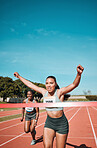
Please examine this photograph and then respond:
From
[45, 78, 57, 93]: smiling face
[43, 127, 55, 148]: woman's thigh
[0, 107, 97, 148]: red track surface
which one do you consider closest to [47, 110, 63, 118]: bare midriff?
[43, 127, 55, 148]: woman's thigh

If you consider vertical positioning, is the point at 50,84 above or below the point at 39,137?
above

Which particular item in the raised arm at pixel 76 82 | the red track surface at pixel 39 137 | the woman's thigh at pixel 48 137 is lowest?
the red track surface at pixel 39 137

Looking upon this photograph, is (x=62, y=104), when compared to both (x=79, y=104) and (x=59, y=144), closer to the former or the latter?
(x=79, y=104)

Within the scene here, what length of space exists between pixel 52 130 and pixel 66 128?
0.86 feet

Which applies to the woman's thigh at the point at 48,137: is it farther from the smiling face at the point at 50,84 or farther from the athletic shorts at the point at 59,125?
the smiling face at the point at 50,84

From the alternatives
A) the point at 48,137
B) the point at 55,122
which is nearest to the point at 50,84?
the point at 55,122

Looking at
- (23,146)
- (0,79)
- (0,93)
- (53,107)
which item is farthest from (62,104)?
(0,79)

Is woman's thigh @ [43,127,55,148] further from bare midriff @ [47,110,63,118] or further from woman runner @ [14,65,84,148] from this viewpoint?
bare midriff @ [47,110,63,118]

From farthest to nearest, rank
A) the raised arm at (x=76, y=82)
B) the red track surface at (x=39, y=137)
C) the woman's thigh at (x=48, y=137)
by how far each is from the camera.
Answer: the red track surface at (x=39, y=137) < the woman's thigh at (x=48, y=137) < the raised arm at (x=76, y=82)

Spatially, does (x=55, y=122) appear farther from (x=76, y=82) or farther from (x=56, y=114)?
(x=76, y=82)

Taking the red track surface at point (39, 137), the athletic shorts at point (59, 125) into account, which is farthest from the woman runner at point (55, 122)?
the red track surface at point (39, 137)

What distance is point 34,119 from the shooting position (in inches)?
274

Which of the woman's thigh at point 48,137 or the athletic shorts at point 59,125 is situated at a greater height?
the athletic shorts at point 59,125

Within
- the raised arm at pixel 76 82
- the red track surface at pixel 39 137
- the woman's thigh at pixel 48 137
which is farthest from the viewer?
the red track surface at pixel 39 137
